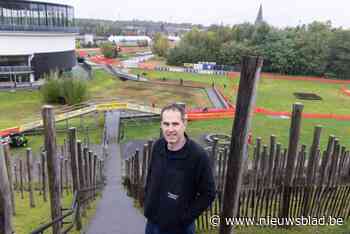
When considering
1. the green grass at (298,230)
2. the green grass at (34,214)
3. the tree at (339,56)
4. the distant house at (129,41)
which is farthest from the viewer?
the distant house at (129,41)

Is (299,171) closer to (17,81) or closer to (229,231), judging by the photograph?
(229,231)

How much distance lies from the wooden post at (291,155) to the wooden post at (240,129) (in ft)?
8.42

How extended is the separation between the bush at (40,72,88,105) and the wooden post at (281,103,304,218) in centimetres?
2116

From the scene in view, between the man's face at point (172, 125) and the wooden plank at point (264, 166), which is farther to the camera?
the wooden plank at point (264, 166)

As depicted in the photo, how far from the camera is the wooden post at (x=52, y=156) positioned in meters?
4.94

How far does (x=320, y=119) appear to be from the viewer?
22484mm

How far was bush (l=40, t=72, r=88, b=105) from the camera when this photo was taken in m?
24.5

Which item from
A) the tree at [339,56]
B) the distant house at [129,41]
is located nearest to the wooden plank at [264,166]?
the tree at [339,56]

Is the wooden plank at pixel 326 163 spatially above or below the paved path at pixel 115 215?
above

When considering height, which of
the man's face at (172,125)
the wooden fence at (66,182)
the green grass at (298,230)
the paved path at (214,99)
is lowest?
the paved path at (214,99)

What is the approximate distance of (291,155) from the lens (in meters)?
5.68

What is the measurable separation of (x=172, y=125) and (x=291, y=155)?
3630 mm

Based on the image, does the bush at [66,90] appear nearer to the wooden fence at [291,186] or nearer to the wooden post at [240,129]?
the wooden fence at [291,186]

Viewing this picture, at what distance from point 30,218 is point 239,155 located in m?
6.25
